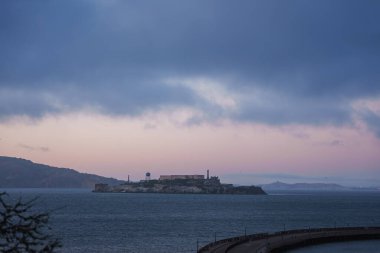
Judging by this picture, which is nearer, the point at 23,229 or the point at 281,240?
the point at 23,229

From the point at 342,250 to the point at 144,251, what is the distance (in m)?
24.4

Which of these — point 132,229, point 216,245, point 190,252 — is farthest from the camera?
point 132,229

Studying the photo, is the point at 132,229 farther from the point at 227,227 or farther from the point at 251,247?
the point at 251,247

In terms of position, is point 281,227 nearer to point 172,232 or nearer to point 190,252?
point 172,232

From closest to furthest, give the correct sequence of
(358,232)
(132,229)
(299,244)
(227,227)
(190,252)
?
(190,252) → (299,244) → (358,232) → (132,229) → (227,227)

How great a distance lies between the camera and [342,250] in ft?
213

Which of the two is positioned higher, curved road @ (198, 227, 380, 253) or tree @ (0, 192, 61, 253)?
tree @ (0, 192, 61, 253)

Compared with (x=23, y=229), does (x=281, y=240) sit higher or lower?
lower

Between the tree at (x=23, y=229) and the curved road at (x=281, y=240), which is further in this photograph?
the curved road at (x=281, y=240)

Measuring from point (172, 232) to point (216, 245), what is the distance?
28491 millimetres

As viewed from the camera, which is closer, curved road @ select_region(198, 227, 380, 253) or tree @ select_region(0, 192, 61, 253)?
tree @ select_region(0, 192, 61, 253)

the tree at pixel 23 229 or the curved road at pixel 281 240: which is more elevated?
the tree at pixel 23 229

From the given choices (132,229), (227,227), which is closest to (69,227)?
(132,229)

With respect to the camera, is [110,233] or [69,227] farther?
[69,227]
